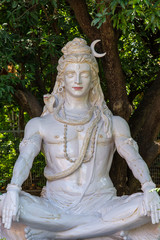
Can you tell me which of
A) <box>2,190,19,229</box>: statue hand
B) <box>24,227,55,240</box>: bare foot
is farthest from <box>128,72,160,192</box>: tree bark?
<box>2,190,19,229</box>: statue hand

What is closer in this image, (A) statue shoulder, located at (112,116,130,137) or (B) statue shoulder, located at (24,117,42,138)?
(B) statue shoulder, located at (24,117,42,138)

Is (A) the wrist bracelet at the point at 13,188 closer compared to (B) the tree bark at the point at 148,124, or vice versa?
(A) the wrist bracelet at the point at 13,188

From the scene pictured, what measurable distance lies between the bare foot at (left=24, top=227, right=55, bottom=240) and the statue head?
5.97ft

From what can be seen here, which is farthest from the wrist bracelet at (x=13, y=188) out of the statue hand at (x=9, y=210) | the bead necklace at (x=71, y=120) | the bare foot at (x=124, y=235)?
the bare foot at (x=124, y=235)

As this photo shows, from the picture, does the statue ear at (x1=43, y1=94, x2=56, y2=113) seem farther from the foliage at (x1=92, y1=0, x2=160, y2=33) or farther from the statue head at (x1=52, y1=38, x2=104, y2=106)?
the foliage at (x1=92, y1=0, x2=160, y2=33)

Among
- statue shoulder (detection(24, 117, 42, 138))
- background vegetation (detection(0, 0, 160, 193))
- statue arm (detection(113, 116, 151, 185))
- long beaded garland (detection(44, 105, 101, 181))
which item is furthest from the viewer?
background vegetation (detection(0, 0, 160, 193))

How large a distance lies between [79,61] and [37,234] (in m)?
2.17

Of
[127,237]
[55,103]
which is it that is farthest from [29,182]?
[127,237]

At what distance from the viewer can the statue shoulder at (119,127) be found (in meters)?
8.40

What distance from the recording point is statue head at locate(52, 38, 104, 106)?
848cm

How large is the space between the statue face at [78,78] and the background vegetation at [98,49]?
57cm

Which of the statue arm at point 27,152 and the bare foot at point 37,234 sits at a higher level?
the statue arm at point 27,152

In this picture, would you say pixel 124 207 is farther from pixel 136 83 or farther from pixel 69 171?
pixel 136 83

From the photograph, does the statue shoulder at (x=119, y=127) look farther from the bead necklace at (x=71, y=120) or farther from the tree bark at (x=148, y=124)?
the tree bark at (x=148, y=124)
